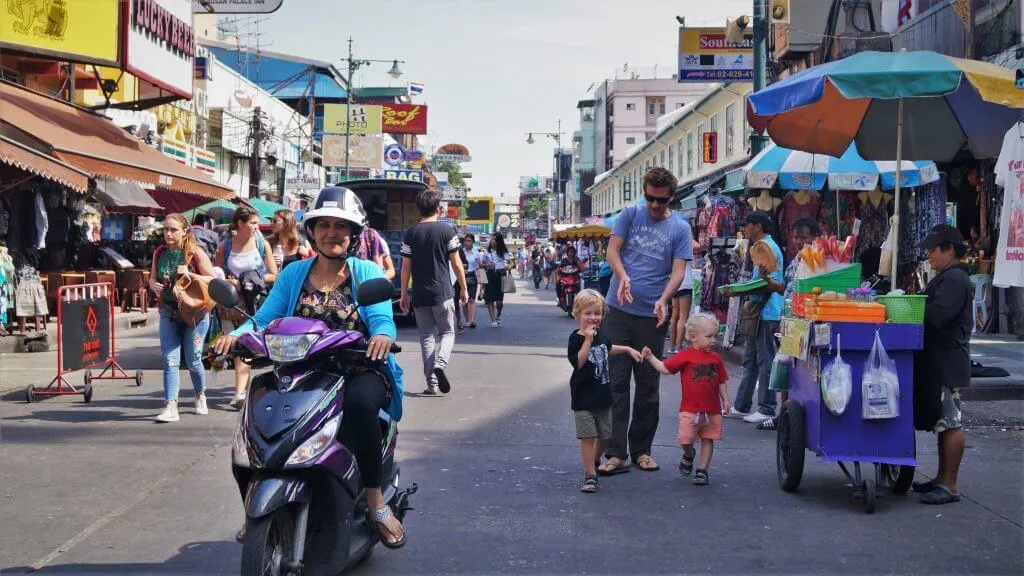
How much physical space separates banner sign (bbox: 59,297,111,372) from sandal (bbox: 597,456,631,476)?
18.1ft

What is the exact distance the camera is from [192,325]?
8.61m

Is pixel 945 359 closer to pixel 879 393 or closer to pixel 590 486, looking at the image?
pixel 879 393

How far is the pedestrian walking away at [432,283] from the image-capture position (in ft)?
34.0

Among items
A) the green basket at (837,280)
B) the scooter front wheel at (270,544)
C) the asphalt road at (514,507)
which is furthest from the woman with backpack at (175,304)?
the scooter front wheel at (270,544)

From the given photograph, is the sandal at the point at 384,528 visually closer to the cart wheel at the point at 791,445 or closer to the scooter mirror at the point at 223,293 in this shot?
the scooter mirror at the point at 223,293

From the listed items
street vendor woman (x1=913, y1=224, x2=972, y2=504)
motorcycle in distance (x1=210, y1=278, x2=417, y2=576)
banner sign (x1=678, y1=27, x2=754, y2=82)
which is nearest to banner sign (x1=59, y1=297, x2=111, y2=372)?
motorcycle in distance (x1=210, y1=278, x2=417, y2=576)

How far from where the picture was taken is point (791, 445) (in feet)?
20.3

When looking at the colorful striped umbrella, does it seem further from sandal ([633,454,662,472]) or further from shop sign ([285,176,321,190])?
shop sign ([285,176,321,190])

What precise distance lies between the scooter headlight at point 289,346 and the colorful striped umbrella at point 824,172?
10.2 m

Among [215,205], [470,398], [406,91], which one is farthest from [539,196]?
[470,398]

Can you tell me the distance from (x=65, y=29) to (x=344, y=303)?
1464cm

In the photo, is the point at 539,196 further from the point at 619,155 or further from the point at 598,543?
the point at 598,543

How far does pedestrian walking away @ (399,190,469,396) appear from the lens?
10359 mm

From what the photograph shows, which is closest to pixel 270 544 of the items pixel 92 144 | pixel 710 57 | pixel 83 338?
pixel 83 338
